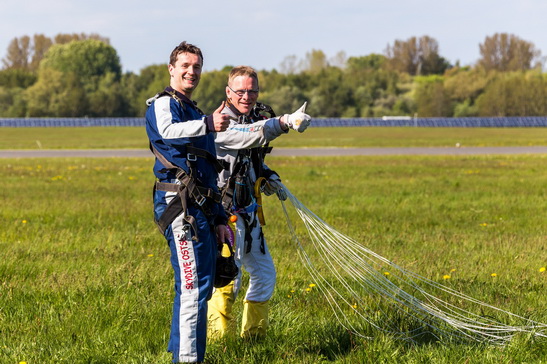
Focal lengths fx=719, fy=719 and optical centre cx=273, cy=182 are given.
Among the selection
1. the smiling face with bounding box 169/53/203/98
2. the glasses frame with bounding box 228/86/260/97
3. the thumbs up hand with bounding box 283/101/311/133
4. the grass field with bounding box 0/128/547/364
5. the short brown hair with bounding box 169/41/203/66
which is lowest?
the grass field with bounding box 0/128/547/364

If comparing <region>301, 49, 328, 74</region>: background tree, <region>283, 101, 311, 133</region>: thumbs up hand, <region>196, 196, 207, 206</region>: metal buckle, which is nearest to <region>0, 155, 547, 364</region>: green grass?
<region>196, 196, 207, 206</region>: metal buckle

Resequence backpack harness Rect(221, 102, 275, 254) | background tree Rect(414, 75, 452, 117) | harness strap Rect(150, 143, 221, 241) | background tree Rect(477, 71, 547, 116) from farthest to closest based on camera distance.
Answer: background tree Rect(414, 75, 452, 117) → background tree Rect(477, 71, 547, 116) → backpack harness Rect(221, 102, 275, 254) → harness strap Rect(150, 143, 221, 241)

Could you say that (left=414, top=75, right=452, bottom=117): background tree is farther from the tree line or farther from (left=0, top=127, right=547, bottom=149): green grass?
(left=0, top=127, right=547, bottom=149): green grass

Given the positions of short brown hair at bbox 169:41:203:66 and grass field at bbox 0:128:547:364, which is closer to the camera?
short brown hair at bbox 169:41:203:66

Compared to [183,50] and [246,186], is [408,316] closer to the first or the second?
[246,186]

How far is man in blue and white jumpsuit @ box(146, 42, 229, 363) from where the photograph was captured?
456 centimetres

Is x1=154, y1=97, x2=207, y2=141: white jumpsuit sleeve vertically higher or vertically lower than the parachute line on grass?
higher

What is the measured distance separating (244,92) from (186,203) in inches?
44.2

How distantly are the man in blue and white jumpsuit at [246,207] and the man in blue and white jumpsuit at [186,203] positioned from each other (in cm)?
42

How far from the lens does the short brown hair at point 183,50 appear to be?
4648 mm

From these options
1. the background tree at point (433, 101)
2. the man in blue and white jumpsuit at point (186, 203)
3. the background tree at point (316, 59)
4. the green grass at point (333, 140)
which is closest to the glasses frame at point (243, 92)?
the man in blue and white jumpsuit at point (186, 203)

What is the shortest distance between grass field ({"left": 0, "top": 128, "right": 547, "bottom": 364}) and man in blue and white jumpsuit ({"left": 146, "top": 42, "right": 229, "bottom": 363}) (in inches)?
17.0

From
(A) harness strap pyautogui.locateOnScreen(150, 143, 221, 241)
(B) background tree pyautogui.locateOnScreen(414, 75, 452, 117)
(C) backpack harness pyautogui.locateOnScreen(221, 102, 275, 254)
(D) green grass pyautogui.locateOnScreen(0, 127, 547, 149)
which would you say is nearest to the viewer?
(A) harness strap pyautogui.locateOnScreen(150, 143, 221, 241)

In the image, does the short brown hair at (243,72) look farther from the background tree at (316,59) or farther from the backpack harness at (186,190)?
the background tree at (316,59)
